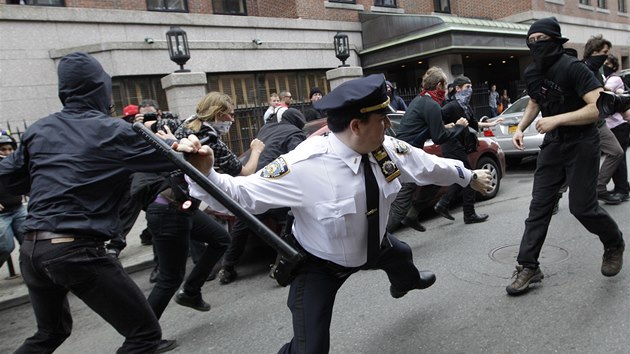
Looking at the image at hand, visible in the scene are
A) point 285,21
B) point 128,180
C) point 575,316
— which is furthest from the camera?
point 285,21

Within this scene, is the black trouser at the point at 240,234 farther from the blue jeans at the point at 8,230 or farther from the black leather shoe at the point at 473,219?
the black leather shoe at the point at 473,219

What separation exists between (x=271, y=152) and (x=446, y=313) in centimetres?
219

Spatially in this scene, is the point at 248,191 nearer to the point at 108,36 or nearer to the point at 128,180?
the point at 128,180

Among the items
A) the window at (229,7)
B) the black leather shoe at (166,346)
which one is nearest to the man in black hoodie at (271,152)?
the black leather shoe at (166,346)

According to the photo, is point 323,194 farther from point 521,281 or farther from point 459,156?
point 459,156

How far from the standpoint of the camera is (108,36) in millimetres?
11680

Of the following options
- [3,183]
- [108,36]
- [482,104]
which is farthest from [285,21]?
[3,183]

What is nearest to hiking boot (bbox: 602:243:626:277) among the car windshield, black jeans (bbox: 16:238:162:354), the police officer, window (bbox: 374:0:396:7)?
the police officer

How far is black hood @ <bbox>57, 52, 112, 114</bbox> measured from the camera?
2.58 meters

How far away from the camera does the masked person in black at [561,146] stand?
3.40 m

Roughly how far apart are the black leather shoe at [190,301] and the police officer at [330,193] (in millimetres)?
1868

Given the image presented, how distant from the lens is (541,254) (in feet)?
14.7

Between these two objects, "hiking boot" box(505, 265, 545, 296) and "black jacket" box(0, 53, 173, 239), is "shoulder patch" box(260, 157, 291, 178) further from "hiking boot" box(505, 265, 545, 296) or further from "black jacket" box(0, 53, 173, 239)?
"hiking boot" box(505, 265, 545, 296)

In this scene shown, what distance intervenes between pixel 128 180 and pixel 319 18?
1431 centimetres
